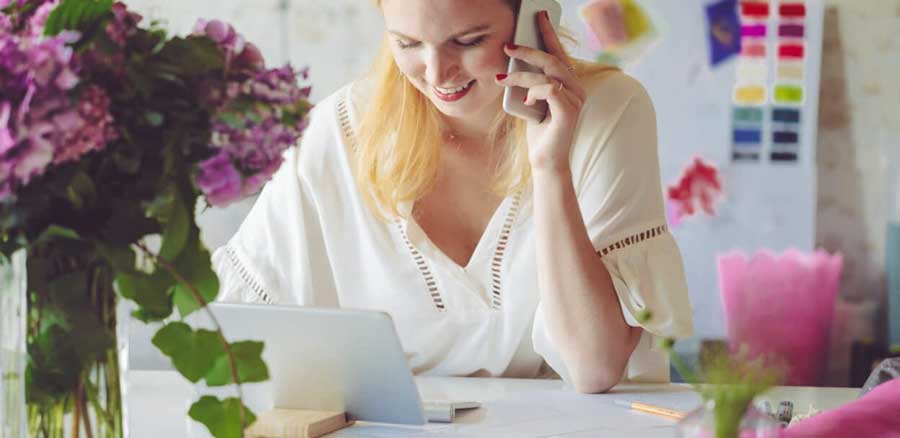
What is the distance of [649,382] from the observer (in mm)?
1786

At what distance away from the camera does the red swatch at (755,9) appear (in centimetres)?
350

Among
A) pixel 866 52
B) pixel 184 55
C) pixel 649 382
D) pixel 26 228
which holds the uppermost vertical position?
pixel 866 52

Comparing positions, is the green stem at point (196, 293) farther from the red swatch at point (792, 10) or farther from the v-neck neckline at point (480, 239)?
the red swatch at point (792, 10)

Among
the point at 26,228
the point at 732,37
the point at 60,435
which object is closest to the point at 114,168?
the point at 26,228

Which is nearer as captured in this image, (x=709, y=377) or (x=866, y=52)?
(x=709, y=377)

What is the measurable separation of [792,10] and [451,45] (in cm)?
205

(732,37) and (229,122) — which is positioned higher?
(732,37)

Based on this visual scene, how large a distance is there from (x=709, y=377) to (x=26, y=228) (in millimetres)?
494

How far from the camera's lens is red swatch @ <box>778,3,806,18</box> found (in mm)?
3488

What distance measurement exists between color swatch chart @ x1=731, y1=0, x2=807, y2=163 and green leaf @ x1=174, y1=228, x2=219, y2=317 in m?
2.82

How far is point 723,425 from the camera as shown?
2.34ft

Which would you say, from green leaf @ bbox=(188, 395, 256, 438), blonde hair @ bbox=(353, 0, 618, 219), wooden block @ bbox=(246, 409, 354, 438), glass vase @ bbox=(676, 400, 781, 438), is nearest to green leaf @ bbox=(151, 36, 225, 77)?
green leaf @ bbox=(188, 395, 256, 438)

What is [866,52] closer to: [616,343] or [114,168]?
[616,343]

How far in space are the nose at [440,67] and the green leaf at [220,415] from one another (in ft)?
2.96
